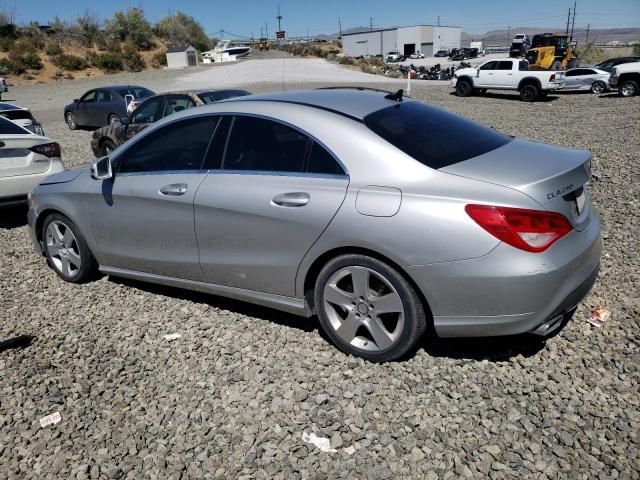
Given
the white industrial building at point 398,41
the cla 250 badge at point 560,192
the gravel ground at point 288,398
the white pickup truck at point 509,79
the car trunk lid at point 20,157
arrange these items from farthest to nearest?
the white industrial building at point 398,41 → the white pickup truck at point 509,79 → the car trunk lid at point 20,157 → the cla 250 badge at point 560,192 → the gravel ground at point 288,398

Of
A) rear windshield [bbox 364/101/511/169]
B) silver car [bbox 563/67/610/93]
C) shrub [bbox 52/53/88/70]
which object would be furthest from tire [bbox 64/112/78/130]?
shrub [bbox 52/53/88/70]

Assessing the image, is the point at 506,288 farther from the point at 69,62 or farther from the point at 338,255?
the point at 69,62

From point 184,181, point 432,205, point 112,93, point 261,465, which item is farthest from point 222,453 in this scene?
point 112,93

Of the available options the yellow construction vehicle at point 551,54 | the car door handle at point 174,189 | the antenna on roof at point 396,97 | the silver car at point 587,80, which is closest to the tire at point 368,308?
the car door handle at point 174,189

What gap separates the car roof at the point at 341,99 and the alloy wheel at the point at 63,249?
82.9 inches

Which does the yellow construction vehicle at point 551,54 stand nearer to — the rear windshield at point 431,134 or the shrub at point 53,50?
the rear windshield at point 431,134

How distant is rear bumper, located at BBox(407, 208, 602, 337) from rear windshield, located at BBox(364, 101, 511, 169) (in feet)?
2.19

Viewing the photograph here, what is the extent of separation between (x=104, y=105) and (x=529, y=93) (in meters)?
17.1

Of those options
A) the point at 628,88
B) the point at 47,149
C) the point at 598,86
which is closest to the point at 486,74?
the point at 598,86

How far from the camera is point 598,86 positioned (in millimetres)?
24766

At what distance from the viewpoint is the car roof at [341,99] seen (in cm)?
363

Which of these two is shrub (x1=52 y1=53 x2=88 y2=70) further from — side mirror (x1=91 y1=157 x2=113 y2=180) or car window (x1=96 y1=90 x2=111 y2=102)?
side mirror (x1=91 y1=157 x2=113 y2=180)

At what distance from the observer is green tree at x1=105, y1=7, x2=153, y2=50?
61.7m

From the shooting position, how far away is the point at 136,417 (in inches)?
122
